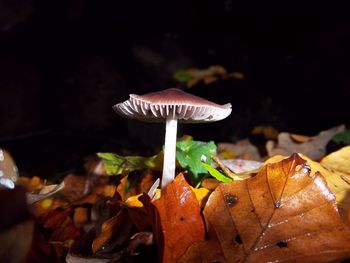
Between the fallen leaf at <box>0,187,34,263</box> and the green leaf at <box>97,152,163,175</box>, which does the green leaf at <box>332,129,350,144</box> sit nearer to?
the green leaf at <box>97,152,163,175</box>

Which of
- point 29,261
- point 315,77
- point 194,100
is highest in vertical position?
point 315,77

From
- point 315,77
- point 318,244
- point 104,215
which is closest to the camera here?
point 318,244

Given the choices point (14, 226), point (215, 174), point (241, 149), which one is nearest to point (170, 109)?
point (215, 174)

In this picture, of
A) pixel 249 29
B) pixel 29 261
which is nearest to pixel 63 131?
pixel 249 29

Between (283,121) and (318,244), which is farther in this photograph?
(283,121)

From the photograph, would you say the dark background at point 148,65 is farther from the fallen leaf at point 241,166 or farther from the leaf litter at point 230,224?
the leaf litter at point 230,224

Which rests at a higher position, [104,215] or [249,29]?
[249,29]

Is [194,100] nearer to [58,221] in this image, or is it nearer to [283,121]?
[58,221]
